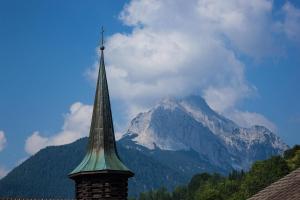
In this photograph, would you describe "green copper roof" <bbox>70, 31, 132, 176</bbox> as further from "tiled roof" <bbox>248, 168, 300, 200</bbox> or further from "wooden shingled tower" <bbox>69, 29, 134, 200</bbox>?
"tiled roof" <bbox>248, 168, 300, 200</bbox>

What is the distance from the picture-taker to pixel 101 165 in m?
34.7

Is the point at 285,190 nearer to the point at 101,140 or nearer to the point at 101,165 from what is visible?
the point at 101,165

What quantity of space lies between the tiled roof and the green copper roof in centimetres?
1322

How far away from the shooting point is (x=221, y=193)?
371 feet

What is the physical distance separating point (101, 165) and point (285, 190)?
49.1ft

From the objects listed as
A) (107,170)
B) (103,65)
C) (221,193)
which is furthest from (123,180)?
(221,193)

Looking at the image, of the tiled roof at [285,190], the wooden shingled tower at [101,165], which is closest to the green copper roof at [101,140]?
the wooden shingled tower at [101,165]

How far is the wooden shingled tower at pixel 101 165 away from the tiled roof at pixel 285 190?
1275 cm

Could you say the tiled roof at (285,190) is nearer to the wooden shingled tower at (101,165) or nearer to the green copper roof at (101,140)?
the wooden shingled tower at (101,165)

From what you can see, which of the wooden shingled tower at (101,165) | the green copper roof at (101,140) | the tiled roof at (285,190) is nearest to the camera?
the tiled roof at (285,190)

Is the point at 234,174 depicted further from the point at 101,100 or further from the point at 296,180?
the point at 296,180

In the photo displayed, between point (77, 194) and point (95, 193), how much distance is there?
1.22m

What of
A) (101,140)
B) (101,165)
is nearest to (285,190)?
(101,165)

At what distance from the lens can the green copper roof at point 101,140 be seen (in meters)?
34.8
